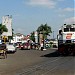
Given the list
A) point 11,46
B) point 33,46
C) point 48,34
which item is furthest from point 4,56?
point 48,34

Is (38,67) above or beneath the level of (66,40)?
beneath

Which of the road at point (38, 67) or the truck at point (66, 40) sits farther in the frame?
the truck at point (66, 40)

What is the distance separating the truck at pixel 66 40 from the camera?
37.7 meters

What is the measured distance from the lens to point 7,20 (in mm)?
84500

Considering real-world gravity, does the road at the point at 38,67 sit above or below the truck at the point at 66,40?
below

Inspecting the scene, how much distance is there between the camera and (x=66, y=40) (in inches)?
1489

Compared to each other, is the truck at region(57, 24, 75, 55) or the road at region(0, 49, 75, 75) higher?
the truck at region(57, 24, 75, 55)

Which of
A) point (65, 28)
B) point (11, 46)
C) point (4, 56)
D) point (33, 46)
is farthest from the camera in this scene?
point (33, 46)

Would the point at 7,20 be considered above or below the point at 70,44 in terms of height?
above

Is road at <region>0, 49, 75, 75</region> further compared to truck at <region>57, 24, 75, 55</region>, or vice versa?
truck at <region>57, 24, 75, 55</region>

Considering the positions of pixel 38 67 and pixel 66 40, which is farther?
pixel 66 40

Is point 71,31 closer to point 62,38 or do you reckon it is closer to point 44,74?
point 62,38

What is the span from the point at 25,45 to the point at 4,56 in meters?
36.7

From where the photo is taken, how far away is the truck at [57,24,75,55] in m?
37.7
